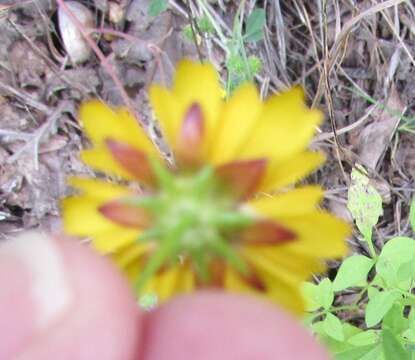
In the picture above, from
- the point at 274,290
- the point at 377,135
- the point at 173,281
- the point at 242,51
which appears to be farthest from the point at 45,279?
the point at 377,135

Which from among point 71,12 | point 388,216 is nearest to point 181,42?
point 71,12

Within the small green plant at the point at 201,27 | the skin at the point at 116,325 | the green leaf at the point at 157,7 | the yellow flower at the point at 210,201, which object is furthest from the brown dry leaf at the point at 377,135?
the skin at the point at 116,325

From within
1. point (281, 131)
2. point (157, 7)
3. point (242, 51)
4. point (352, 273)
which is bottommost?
point (352, 273)

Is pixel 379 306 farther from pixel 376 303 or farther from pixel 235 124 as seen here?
pixel 235 124

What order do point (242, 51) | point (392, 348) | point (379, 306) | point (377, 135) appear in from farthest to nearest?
point (377, 135) < point (242, 51) < point (379, 306) < point (392, 348)

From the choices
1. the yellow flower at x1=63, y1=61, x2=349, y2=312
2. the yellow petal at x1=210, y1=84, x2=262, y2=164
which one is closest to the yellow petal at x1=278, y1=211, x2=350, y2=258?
the yellow flower at x1=63, y1=61, x2=349, y2=312

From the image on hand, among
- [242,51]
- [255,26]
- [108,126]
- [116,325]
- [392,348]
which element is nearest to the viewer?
[116,325]

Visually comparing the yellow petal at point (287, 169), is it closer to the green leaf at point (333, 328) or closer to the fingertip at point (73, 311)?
the fingertip at point (73, 311)
